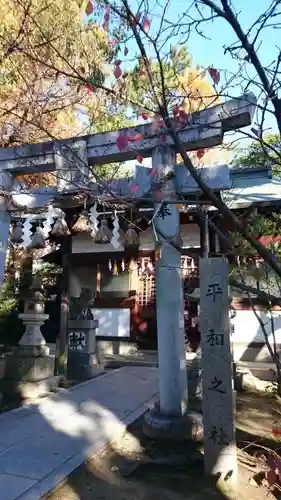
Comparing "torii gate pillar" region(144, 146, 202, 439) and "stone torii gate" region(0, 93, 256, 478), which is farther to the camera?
"stone torii gate" region(0, 93, 256, 478)

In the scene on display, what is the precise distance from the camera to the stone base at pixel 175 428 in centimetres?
456

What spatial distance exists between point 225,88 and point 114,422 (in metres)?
4.64

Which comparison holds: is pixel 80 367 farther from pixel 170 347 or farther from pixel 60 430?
pixel 170 347

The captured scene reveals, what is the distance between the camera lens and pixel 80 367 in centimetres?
869

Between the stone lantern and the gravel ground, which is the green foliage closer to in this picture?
the gravel ground

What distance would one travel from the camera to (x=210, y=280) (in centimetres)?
423

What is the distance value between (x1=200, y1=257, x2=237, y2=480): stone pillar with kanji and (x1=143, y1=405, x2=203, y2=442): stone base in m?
0.68

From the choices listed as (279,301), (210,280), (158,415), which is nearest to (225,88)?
(279,301)

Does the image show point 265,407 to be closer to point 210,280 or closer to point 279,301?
point 210,280

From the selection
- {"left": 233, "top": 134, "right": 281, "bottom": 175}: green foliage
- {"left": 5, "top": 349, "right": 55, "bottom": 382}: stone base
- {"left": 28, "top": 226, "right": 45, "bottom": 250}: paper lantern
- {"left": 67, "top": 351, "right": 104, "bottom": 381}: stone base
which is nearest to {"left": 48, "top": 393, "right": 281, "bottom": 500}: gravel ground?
{"left": 233, "top": 134, "right": 281, "bottom": 175}: green foliage

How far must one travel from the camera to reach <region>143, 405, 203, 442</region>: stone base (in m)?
4.56

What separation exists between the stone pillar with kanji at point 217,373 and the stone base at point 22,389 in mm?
3968

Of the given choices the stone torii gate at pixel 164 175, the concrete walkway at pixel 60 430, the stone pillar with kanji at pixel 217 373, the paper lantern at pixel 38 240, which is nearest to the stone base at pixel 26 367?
the concrete walkway at pixel 60 430

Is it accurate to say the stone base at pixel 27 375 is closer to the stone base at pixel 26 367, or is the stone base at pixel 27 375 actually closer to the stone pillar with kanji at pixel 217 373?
the stone base at pixel 26 367
